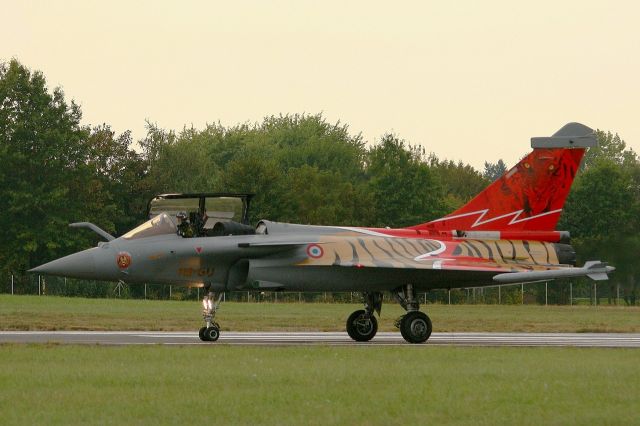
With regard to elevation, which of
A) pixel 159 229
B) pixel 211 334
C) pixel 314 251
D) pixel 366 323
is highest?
pixel 159 229

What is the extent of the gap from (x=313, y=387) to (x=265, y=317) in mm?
23990

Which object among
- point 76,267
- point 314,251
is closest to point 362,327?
point 314,251

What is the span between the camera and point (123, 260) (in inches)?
968

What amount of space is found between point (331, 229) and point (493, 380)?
1009 cm

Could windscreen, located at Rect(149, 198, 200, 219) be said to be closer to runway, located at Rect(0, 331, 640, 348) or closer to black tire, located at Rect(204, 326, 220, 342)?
black tire, located at Rect(204, 326, 220, 342)

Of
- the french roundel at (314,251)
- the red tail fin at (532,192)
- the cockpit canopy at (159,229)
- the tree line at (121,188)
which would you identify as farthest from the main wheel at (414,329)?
the tree line at (121,188)

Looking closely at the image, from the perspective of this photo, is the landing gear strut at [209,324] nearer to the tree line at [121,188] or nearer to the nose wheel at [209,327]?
the nose wheel at [209,327]

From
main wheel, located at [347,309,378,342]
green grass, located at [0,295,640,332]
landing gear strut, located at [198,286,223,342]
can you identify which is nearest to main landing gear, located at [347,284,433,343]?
main wheel, located at [347,309,378,342]

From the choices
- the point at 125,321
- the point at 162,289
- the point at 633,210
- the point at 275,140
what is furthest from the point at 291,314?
the point at 275,140

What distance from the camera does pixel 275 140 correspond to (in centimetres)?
12256

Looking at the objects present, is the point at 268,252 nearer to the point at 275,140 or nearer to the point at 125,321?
the point at 125,321

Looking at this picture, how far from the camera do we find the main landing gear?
2519 centimetres

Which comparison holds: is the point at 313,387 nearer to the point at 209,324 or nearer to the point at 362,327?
the point at 209,324

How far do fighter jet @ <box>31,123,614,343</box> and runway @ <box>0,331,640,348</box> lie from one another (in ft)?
2.88
